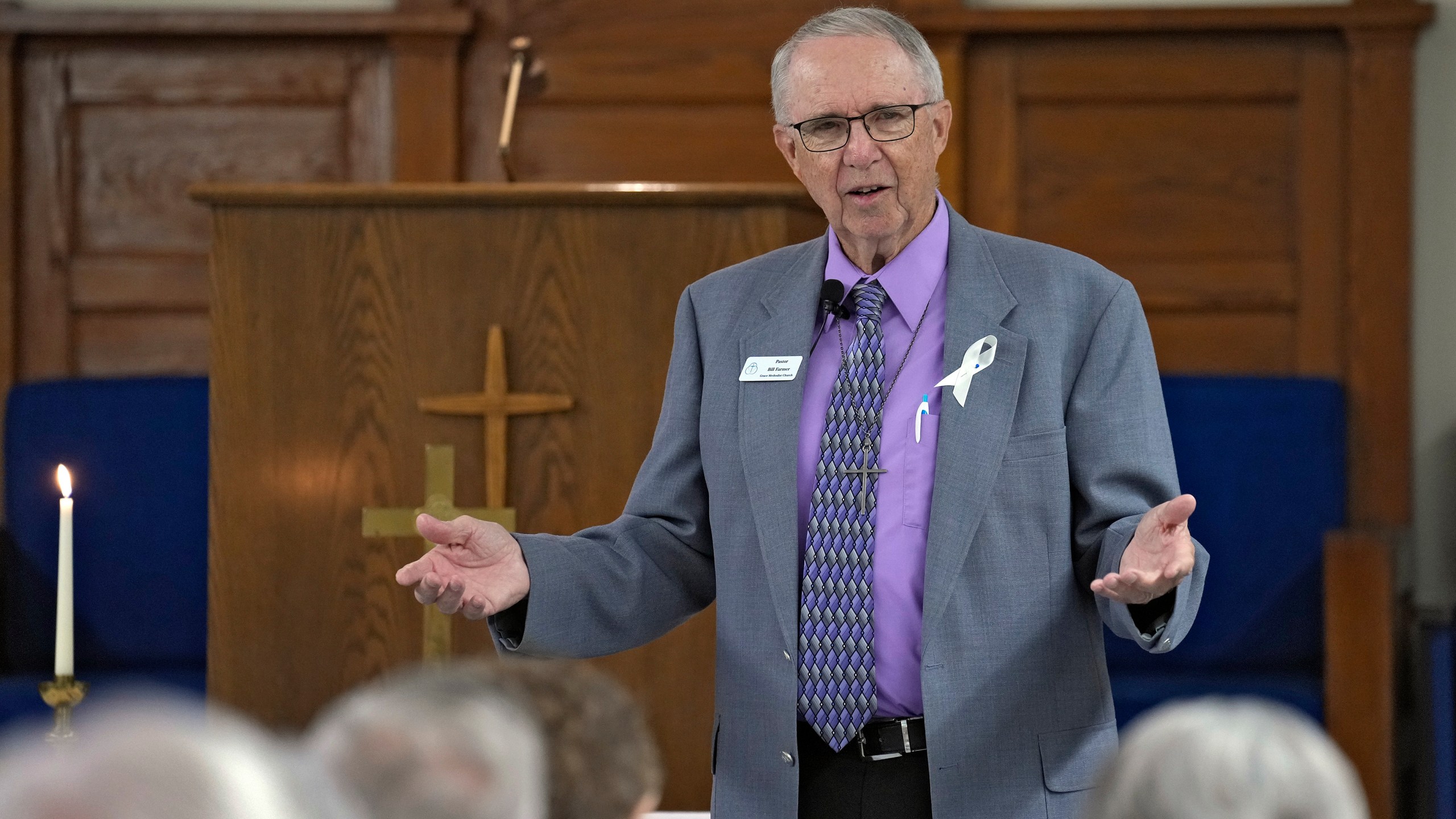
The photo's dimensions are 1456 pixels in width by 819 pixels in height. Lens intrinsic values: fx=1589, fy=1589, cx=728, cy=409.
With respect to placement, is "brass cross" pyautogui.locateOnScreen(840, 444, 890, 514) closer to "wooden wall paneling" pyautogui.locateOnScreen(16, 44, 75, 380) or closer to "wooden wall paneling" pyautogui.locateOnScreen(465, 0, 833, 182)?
"wooden wall paneling" pyautogui.locateOnScreen(465, 0, 833, 182)

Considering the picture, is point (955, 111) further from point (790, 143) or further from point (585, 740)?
point (585, 740)

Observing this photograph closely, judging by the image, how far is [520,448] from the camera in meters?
3.07

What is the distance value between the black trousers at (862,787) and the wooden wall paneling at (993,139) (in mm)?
2706

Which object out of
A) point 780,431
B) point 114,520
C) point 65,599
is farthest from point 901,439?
point 114,520

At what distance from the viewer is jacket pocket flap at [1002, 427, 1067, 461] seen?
6.20 ft

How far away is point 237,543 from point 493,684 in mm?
2557

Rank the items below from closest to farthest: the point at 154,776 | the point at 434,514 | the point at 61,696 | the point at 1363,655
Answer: the point at 154,776 → the point at 61,696 → the point at 434,514 → the point at 1363,655

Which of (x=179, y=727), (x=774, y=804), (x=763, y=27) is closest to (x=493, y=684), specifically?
(x=179, y=727)

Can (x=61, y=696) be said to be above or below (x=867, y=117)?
below

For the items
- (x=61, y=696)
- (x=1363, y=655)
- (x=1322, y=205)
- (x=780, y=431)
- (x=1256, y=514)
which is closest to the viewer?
(x=780, y=431)

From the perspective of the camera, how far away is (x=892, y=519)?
1889 millimetres

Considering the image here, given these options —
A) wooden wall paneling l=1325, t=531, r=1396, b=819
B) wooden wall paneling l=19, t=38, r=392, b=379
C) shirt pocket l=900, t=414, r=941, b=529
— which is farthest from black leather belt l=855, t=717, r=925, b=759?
wooden wall paneling l=19, t=38, r=392, b=379

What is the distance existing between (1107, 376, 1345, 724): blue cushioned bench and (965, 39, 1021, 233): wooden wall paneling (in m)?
0.71

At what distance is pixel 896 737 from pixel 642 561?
0.41 meters
